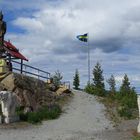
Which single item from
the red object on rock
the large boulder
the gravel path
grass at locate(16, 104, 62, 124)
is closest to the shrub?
grass at locate(16, 104, 62, 124)

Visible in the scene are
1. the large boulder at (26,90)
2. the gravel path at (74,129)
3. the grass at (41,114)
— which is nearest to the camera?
the gravel path at (74,129)

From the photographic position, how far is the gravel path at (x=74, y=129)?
22.3 metres

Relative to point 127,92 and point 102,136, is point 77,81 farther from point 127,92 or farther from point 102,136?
point 102,136

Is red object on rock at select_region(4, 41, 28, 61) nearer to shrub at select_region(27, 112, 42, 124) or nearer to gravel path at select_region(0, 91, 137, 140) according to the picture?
gravel path at select_region(0, 91, 137, 140)

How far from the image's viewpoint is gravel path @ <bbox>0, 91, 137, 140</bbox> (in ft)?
73.3

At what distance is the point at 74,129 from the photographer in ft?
83.4

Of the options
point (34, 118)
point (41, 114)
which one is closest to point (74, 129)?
point (34, 118)

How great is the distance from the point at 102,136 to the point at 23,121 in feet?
21.2

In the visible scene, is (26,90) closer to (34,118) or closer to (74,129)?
(34,118)

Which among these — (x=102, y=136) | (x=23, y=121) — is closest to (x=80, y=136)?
(x=102, y=136)

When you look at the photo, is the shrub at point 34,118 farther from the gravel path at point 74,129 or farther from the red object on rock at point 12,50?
the red object on rock at point 12,50

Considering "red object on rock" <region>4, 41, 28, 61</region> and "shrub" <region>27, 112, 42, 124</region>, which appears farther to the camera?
"red object on rock" <region>4, 41, 28, 61</region>

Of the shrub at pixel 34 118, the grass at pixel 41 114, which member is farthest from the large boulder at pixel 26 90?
the shrub at pixel 34 118

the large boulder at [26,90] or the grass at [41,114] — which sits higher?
the large boulder at [26,90]
